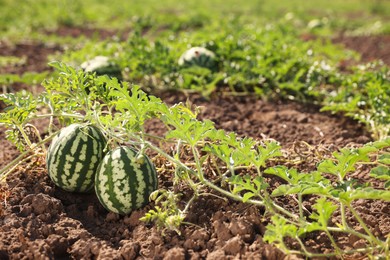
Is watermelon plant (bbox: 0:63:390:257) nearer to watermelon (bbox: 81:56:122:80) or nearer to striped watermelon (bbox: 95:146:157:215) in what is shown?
striped watermelon (bbox: 95:146:157:215)

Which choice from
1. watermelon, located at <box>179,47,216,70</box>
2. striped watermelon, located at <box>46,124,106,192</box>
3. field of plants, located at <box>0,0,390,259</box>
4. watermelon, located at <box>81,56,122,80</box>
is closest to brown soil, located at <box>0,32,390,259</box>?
field of plants, located at <box>0,0,390,259</box>

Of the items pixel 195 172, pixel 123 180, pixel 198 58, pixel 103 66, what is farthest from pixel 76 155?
pixel 198 58

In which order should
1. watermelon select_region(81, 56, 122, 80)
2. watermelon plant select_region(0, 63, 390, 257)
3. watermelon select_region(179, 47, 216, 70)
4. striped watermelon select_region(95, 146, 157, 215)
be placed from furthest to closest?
watermelon select_region(179, 47, 216, 70)
watermelon select_region(81, 56, 122, 80)
striped watermelon select_region(95, 146, 157, 215)
watermelon plant select_region(0, 63, 390, 257)

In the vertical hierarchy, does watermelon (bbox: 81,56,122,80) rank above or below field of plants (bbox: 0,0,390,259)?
above

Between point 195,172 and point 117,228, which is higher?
point 195,172

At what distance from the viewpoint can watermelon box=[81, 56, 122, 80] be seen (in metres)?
5.92

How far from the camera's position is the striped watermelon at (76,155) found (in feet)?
11.5

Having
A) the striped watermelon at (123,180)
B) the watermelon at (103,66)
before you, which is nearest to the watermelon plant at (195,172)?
the striped watermelon at (123,180)

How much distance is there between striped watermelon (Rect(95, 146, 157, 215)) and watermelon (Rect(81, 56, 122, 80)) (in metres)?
2.71

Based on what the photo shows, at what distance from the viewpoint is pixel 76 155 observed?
350 centimetres

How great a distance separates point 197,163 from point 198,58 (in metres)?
3.09

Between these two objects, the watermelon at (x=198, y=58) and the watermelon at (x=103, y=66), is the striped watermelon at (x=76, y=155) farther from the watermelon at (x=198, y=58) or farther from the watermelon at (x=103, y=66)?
the watermelon at (x=198, y=58)

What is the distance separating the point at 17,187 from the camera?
3.68 meters

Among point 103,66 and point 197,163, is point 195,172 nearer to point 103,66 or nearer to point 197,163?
point 197,163
